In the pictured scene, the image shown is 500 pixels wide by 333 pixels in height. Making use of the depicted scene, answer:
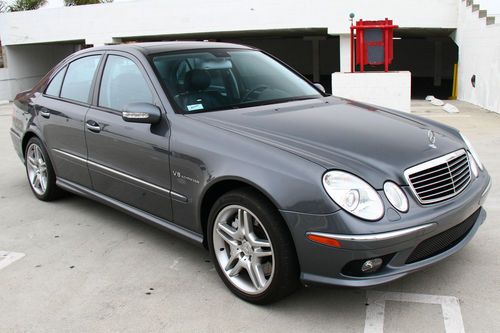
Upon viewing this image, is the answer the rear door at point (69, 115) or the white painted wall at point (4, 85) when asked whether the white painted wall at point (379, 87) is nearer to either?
the rear door at point (69, 115)

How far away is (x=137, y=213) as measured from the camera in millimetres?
3959

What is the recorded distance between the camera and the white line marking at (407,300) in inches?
112

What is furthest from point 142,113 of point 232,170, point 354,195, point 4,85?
point 4,85

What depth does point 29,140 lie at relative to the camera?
212 inches

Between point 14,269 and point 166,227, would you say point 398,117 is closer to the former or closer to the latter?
point 166,227

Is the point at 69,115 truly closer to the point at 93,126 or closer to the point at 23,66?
the point at 93,126

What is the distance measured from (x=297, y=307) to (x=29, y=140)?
3628mm

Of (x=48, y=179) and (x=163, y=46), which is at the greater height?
(x=163, y=46)

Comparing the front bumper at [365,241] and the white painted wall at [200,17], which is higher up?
the white painted wall at [200,17]

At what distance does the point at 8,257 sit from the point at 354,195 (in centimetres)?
283

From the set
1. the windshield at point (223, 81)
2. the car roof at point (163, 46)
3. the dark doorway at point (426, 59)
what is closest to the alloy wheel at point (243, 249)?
the windshield at point (223, 81)

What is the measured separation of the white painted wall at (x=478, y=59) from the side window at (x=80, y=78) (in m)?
9.15

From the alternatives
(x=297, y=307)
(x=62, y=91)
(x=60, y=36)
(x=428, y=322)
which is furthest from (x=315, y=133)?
(x=60, y=36)

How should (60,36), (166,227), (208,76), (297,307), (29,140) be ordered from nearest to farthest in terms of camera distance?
(297,307) < (166,227) < (208,76) < (29,140) < (60,36)
